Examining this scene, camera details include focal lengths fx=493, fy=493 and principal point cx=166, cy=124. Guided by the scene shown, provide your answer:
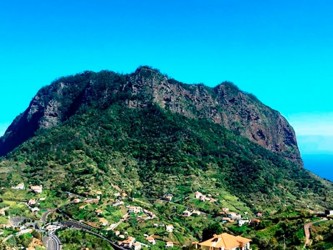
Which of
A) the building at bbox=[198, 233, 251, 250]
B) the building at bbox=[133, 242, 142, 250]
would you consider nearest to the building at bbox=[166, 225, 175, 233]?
the building at bbox=[133, 242, 142, 250]

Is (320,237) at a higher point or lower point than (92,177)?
lower

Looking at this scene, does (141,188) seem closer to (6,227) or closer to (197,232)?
(197,232)

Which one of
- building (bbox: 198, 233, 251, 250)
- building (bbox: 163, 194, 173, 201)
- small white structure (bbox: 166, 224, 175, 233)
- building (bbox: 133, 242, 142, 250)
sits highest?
building (bbox: 163, 194, 173, 201)

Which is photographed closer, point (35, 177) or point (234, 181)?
point (35, 177)

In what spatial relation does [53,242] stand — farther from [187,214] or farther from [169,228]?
[187,214]

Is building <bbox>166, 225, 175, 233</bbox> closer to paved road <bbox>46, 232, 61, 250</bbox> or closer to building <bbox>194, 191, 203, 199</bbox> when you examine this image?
paved road <bbox>46, 232, 61, 250</bbox>

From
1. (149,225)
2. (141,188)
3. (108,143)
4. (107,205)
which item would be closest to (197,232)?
(149,225)

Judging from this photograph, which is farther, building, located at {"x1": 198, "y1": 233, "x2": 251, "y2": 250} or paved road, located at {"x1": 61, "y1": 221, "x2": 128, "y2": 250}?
paved road, located at {"x1": 61, "y1": 221, "x2": 128, "y2": 250}

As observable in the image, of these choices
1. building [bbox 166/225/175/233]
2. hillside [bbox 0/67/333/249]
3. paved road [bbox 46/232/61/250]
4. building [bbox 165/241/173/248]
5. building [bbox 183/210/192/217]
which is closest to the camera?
paved road [bbox 46/232/61/250]

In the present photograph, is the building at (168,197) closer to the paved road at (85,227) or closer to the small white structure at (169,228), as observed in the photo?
the small white structure at (169,228)
